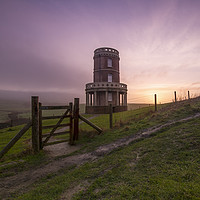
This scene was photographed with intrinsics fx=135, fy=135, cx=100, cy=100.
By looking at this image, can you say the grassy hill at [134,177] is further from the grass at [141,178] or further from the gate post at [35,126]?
the gate post at [35,126]

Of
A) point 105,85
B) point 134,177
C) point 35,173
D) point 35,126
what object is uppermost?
point 105,85

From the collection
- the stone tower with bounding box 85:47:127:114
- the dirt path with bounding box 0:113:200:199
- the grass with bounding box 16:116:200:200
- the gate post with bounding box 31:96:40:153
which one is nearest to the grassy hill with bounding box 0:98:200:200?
the grass with bounding box 16:116:200:200

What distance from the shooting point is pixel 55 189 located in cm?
333

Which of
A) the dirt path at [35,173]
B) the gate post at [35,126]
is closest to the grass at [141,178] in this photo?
the dirt path at [35,173]

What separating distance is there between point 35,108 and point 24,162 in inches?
93.8

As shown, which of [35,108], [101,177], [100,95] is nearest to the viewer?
[101,177]

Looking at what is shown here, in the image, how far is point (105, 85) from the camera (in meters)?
28.1

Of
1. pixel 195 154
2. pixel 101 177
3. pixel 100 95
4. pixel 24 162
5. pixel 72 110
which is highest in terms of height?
pixel 100 95

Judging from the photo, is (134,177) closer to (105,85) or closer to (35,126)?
(35,126)

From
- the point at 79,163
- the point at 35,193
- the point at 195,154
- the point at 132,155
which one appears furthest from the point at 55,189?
the point at 195,154

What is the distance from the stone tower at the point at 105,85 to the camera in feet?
92.6

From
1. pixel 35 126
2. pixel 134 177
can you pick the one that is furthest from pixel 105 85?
pixel 134 177

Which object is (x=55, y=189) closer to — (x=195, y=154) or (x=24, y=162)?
(x=24, y=162)

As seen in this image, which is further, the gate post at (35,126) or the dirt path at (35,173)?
the gate post at (35,126)
